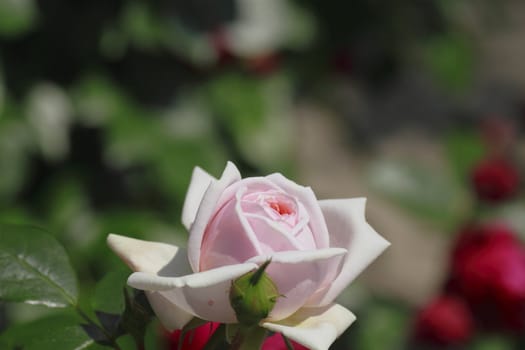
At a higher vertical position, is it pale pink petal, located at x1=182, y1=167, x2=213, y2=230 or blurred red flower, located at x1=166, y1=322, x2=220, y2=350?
pale pink petal, located at x1=182, y1=167, x2=213, y2=230

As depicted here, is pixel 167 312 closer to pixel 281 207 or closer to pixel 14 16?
pixel 281 207

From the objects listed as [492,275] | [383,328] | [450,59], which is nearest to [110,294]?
[492,275]

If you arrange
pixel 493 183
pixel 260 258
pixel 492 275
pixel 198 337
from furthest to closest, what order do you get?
pixel 493 183 < pixel 492 275 < pixel 198 337 < pixel 260 258

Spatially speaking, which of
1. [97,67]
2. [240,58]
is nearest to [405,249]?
[240,58]

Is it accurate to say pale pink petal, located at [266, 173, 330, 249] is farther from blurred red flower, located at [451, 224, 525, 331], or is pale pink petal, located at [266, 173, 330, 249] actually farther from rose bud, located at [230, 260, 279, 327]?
blurred red flower, located at [451, 224, 525, 331]

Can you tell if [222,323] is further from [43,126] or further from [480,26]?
[480,26]

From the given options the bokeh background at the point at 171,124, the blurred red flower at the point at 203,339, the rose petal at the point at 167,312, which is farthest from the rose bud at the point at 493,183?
the rose petal at the point at 167,312

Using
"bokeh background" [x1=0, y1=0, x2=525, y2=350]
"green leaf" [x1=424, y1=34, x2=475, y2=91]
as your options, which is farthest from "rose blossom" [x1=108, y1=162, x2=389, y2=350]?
"green leaf" [x1=424, y1=34, x2=475, y2=91]
